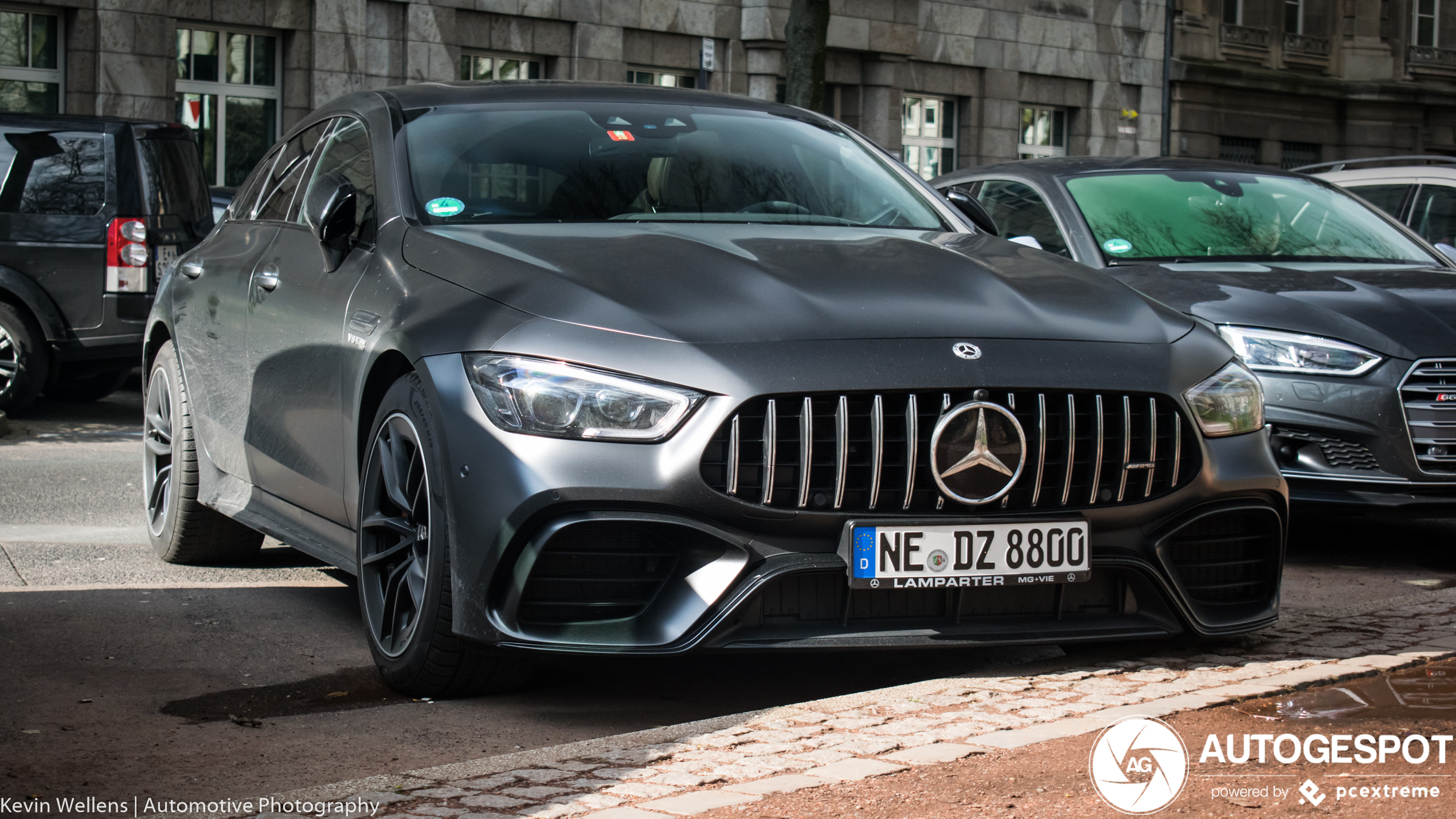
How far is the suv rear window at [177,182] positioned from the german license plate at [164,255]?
0.73 ft

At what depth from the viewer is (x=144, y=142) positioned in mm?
12422

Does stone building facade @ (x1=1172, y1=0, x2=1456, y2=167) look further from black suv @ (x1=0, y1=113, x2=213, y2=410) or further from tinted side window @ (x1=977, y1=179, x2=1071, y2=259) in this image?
tinted side window @ (x1=977, y1=179, x2=1071, y2=259)

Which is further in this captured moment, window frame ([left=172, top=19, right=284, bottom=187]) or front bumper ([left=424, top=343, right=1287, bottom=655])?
window frame ([left=172, top=19, right=284, bottom=187])

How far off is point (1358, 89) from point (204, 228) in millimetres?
31876

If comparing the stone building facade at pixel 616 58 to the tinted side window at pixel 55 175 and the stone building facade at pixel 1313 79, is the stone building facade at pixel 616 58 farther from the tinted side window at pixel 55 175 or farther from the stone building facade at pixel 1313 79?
the tinted side window at pixel 55 175

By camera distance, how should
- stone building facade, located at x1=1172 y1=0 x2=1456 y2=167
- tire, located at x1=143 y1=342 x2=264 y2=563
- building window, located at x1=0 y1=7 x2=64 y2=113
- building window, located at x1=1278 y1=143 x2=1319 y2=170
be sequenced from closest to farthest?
tire, located at x1=143 y1=342 x2=264 y2=563 < building window, located at x1=0 y1=7 x2=64 y2=113 < stone building facade, located at x1=1172 y1=0 x2=1456 y2=167 < building window, located at x1=1278 y1=143 x2=1319 y2=170

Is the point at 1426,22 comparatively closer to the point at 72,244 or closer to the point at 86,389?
the point at 86,389

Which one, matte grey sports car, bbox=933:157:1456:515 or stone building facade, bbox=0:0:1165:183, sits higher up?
stone building facade, bbox=0:0:1165:183

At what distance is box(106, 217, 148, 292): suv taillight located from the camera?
12141 millimetres

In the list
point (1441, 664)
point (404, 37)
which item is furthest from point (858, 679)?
point (404, 37)

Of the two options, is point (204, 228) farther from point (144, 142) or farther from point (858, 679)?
point (858, 679)

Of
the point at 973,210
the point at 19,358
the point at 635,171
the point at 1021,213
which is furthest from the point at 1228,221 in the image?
the point at 19,358

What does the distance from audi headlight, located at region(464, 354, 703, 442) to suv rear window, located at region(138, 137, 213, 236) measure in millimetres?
8982

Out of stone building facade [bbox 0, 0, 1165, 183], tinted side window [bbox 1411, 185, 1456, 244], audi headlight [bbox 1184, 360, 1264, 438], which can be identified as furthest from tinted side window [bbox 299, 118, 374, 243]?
stone building facade [bbox 0, 0, 1165, 183]
